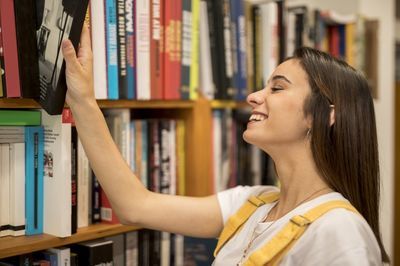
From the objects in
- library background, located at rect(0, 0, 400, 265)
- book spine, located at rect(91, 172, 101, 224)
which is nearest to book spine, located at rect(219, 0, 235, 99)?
library background, located at rect(0, 0, 400, 265)

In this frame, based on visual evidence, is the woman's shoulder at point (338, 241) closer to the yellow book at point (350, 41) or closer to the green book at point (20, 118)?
the green book at point (20, 118)

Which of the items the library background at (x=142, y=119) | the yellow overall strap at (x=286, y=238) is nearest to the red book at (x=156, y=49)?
the library background at (x=142, y=119)

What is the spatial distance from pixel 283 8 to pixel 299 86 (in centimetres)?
74

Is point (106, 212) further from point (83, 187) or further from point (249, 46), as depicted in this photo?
point (249, 46)

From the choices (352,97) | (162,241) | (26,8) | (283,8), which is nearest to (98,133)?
(26,8)

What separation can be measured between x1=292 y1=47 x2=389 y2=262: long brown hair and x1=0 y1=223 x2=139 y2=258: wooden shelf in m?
0.60

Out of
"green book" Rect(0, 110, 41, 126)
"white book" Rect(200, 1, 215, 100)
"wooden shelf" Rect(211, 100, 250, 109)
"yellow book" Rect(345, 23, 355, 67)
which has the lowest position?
"green book" Rect(0, 110, 41, 126)

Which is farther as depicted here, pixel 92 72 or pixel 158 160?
pixel 158 160

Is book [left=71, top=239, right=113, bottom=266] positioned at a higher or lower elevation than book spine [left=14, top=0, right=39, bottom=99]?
lower

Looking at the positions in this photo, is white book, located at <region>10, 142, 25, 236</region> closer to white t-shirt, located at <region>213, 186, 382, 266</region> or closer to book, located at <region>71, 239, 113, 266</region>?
book, located at <region>71, 239, 113, 266</region>

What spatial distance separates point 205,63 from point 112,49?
0.43 meters

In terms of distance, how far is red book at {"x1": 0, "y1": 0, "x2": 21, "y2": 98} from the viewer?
1.10 metres

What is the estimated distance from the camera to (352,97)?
1255mm

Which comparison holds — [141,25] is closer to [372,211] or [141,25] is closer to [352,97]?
[352,97]
